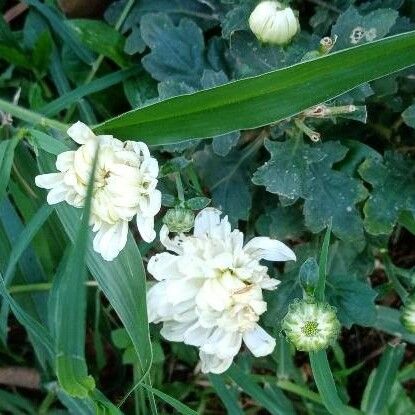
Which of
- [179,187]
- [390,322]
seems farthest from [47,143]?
[390,322]

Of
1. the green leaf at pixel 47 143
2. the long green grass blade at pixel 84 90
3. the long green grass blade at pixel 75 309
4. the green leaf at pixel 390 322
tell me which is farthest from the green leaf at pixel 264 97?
the green leaf at pixel 390 322

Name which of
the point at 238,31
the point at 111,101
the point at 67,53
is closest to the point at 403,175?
the point at 238,31

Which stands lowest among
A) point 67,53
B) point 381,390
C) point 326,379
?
point 381,390

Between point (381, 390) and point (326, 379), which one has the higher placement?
point (326, 379)

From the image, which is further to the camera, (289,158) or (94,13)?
(94,13)

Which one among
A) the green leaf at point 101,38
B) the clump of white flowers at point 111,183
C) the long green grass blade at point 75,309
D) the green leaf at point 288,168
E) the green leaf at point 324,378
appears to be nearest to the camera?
the long green grass blade at point 75,309

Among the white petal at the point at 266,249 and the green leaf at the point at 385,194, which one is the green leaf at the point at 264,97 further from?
the green leaf at the point at 385,194

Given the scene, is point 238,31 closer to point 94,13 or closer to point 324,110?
point 324,110
